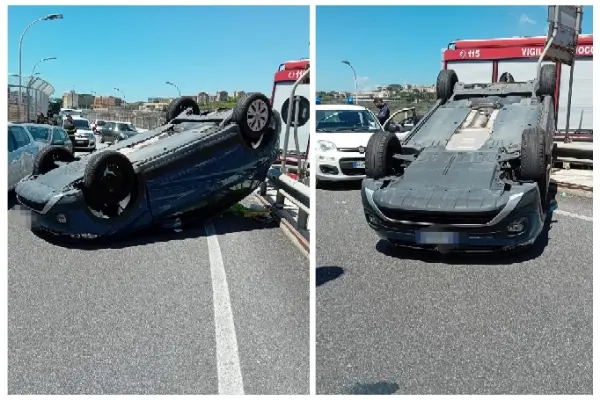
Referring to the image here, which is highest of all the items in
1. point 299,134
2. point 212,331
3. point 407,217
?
point 299,134

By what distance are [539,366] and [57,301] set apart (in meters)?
2.82

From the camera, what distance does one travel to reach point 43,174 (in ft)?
20.2

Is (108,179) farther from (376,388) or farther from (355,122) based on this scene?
(355,122)

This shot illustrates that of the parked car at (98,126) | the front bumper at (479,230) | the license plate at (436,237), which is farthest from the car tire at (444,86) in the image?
the parked car at (98,126)

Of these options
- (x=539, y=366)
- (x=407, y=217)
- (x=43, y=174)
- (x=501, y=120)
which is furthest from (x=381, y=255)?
(x=43, y=174)

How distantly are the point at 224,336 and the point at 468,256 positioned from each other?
7.30 feet

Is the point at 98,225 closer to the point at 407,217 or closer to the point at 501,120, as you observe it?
the point at 407,217

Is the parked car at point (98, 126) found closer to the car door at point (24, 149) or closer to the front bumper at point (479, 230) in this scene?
the car door at point (24, 149)

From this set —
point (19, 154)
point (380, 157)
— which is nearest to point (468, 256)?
point (380, 157)

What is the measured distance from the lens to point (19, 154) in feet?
24.6

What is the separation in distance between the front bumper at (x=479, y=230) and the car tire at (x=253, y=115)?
2353mm

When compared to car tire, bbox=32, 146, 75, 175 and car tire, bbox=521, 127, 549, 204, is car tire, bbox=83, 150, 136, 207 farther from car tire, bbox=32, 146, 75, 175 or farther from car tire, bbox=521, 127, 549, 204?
car tire, bbox=521, 127, 549, 204

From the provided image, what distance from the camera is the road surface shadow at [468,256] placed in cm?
455

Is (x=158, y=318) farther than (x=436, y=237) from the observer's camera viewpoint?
No
